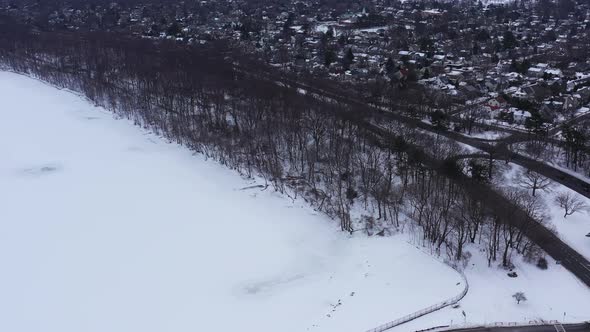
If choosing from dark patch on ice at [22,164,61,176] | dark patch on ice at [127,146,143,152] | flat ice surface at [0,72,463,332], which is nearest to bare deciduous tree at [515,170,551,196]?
flat ice surface at [0,72,463,332]

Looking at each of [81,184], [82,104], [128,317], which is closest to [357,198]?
[128,317]

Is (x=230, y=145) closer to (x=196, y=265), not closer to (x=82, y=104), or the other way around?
(x=196, y=265)

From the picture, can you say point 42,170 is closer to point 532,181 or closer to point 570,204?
point 532,181

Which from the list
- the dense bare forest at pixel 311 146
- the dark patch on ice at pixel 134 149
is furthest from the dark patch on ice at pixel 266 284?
the dark patch on ice at pixel 134 149

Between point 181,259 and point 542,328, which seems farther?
point 181,259

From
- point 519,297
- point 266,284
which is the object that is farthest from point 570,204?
point 266,284

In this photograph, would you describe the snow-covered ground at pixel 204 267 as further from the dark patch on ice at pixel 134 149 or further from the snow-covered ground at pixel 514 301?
the dark patch on ice at pixel 134 149

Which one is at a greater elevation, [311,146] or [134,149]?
[311,146]
